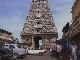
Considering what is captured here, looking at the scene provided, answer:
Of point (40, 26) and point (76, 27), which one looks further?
point (40, 26)

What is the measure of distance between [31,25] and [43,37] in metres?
5.43

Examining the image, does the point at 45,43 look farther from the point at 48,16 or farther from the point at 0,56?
the point at 0,56

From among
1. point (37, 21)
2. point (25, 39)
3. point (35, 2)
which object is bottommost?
point (25, 39)

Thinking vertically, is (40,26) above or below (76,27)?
above

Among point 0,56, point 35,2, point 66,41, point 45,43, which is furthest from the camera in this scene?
point 35,2

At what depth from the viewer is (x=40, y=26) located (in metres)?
69.0

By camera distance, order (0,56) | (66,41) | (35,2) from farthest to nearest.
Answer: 1. (35,2)
2. (66,41)
3. (0,56)

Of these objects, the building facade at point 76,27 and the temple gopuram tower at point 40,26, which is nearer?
the building facade at point 76,27

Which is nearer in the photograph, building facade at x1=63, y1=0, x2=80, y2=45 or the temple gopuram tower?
building facade at x1=63, y1=0, x2=80, y2=45

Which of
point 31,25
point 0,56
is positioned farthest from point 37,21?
point 0,56

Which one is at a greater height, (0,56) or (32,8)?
(32,8)

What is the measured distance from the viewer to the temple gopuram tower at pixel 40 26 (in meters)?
67.4

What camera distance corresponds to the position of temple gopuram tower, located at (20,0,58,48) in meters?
67.4

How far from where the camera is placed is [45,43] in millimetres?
67188
